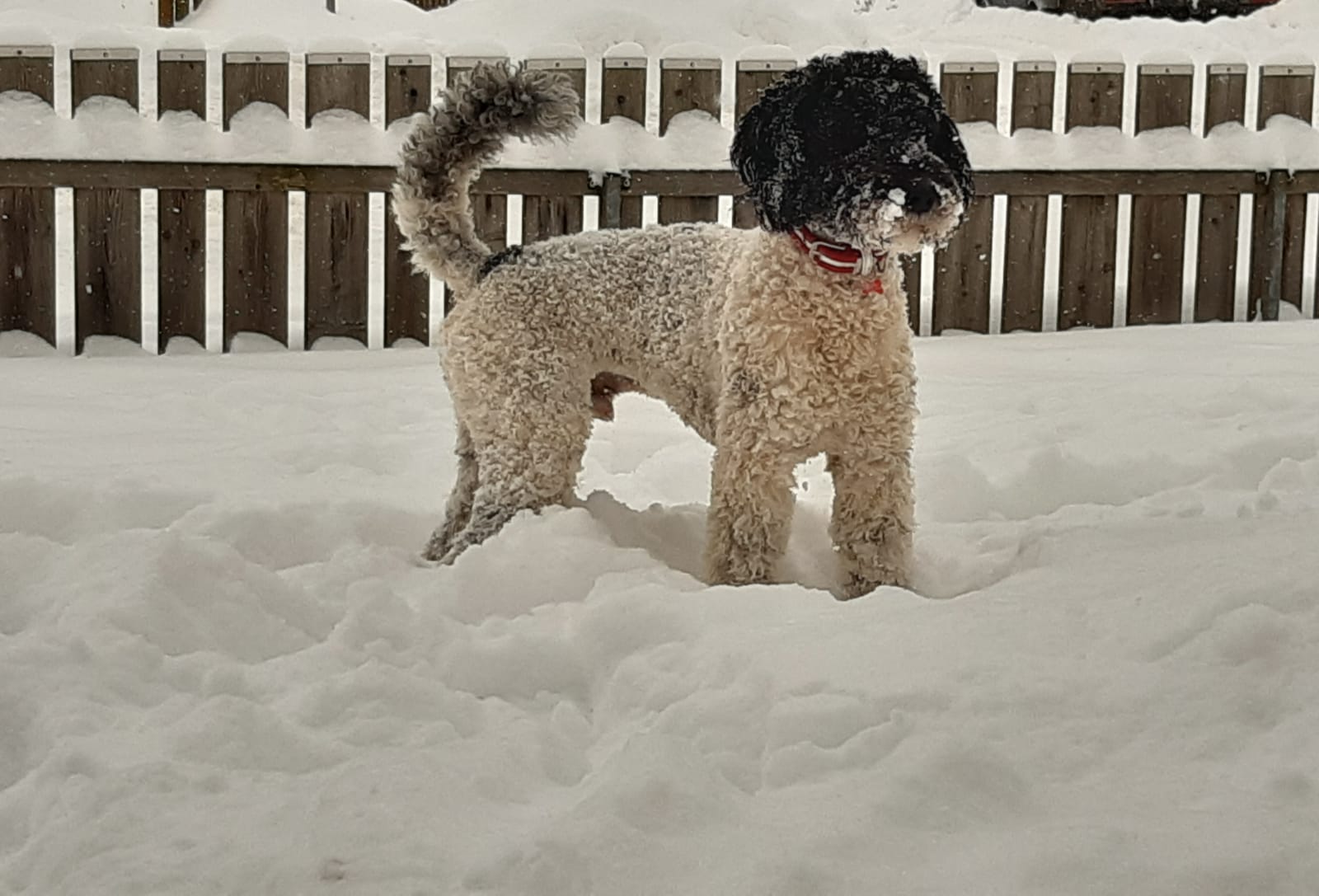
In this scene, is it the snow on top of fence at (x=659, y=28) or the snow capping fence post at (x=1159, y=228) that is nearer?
the snow capping fence post at (x=1159, y=228)

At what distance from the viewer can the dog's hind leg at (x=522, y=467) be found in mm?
3320

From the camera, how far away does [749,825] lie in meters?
1.76

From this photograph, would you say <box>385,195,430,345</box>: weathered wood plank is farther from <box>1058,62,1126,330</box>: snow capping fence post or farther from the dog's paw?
the dog's paw

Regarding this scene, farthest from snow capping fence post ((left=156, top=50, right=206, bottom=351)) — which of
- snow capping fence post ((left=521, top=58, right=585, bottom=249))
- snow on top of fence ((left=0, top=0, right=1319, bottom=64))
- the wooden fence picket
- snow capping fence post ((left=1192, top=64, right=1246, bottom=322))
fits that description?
snow capping fence post ((left=1192, top=64, right=1246, bottom=322))

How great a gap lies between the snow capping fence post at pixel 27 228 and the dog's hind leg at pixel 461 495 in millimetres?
3478

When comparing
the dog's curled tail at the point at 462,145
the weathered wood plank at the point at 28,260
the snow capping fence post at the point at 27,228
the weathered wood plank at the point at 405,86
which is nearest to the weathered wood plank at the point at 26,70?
the snow capping fence post at the point at 27,228

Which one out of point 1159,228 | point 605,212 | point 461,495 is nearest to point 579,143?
point 605,212

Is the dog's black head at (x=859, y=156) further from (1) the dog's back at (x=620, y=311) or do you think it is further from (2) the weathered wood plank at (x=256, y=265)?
(2) the weathered wood plank at (x=256, y=265)

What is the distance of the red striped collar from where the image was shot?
9.82ft

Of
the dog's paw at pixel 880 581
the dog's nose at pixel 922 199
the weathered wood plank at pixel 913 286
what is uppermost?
the dog's nose at pixel 922 199

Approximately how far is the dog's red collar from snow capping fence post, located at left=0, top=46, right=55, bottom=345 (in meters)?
4.39

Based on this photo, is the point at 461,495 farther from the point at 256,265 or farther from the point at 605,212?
the point at 256,265

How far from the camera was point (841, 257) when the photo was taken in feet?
9.82

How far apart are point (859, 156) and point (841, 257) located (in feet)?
0.71
